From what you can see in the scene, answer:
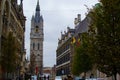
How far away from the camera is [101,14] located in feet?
103

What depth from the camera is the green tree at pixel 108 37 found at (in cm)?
3033

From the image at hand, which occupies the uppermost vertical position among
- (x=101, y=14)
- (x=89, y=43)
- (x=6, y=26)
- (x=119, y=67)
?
(x=6, y=26)

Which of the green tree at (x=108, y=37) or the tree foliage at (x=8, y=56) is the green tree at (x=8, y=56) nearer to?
the tree foliage at (x=8, y=56)

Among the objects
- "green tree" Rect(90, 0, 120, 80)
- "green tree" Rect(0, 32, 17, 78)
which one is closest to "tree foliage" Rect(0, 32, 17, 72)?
"green tree" Rect(0, 32, 17, 78)

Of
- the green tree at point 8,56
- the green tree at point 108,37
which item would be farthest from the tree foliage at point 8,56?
the green tree at point 108,37

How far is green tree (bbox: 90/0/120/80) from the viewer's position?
30.3m

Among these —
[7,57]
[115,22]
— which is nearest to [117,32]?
[115,22]

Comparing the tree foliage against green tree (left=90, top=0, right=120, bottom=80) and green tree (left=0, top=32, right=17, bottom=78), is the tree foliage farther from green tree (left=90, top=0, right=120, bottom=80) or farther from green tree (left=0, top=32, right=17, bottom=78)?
green tree (left=90, top=0, right=120, bottom=80)

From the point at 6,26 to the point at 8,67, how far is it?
12.9 m

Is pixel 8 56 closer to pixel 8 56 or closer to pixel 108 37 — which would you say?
pixel 8 56

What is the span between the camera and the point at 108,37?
101 ft

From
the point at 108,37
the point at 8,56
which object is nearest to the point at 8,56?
the point at 8,56

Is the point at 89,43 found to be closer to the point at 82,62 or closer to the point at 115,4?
the point at 115,4

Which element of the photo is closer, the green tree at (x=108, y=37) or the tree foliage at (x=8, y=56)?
the green tree at (x=108, y=37)
